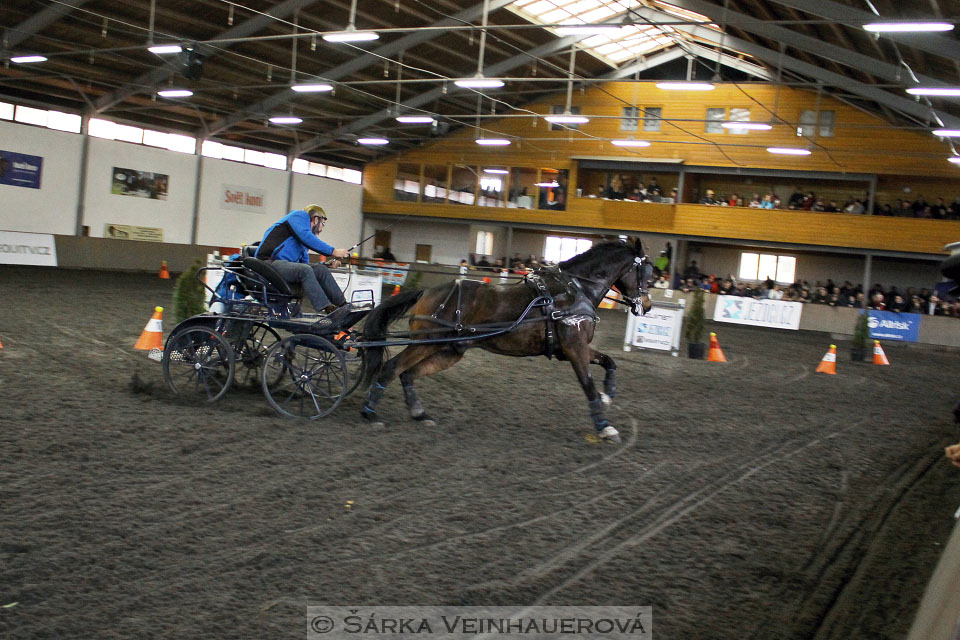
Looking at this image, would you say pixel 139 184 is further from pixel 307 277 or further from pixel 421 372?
pixel 421 372

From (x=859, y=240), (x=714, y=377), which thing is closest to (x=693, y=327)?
(x=714, y=377)

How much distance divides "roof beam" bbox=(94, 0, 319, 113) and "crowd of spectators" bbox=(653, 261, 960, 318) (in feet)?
42.4

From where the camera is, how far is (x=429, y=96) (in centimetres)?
2839

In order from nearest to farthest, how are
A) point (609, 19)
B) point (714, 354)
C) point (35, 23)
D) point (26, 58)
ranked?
1. point (714, 354)
2. point (35, 23)
3. point (26, 58)
4. point (609, 19)

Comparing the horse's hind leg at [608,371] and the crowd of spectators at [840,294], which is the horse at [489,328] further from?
the crowd of spectators at [840,294]

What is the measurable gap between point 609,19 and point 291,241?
2175 centimetres

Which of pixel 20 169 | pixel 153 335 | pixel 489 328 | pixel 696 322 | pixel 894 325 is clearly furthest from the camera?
pixel 20 169

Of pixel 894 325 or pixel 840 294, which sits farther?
pixel 840 294

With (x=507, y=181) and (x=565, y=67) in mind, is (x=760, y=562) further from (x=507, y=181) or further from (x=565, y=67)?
(x=507, y=181)

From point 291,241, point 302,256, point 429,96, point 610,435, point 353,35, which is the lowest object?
point 610,435

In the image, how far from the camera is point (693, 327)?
14375mm

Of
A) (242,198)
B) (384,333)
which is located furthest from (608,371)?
(242,198)

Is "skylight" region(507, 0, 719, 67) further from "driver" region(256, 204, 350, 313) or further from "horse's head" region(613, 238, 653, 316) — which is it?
"driver" region(256, 204, 350, 313)

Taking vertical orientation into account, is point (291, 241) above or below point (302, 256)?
above
